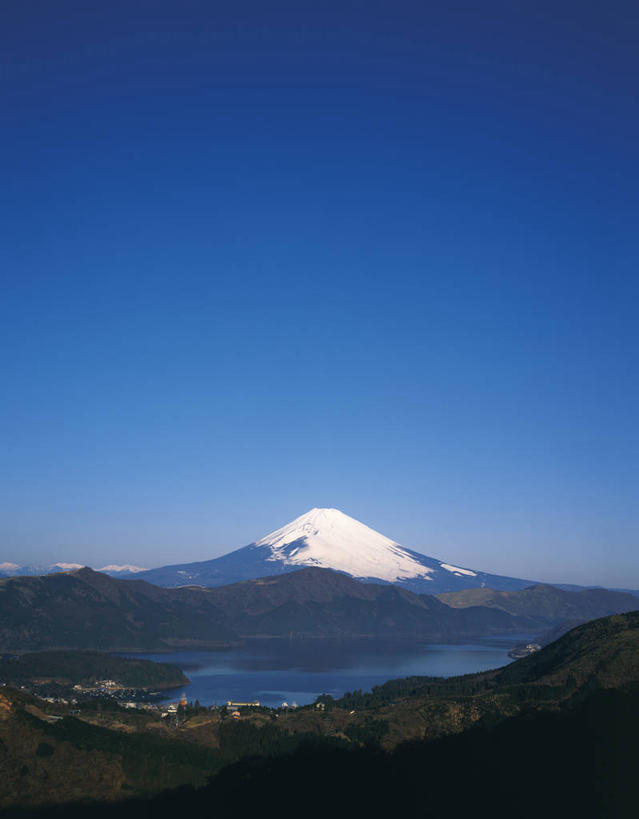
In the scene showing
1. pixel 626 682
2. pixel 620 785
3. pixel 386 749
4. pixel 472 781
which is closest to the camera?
pixel 620 785

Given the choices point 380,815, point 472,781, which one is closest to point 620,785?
point 472,781

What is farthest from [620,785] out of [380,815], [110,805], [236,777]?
[110,805]

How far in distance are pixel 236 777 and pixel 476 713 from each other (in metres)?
62.1

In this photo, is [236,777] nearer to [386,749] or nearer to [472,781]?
[386,749]

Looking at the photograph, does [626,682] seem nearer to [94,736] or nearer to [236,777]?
[236,777]

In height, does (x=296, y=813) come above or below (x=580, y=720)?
below

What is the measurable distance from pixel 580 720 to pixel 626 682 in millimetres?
31575

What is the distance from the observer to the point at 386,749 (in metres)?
164

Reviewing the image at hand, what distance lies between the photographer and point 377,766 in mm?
149500

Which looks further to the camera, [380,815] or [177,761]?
[177,761]

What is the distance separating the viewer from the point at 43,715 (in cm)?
16700

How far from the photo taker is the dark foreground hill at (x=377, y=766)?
126938mm

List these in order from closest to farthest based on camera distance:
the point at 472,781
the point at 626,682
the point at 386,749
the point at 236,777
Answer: the point at 472,781 → the point at 236,777 → the point at 386,749 → the point at 626,682

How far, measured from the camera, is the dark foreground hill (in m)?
127
